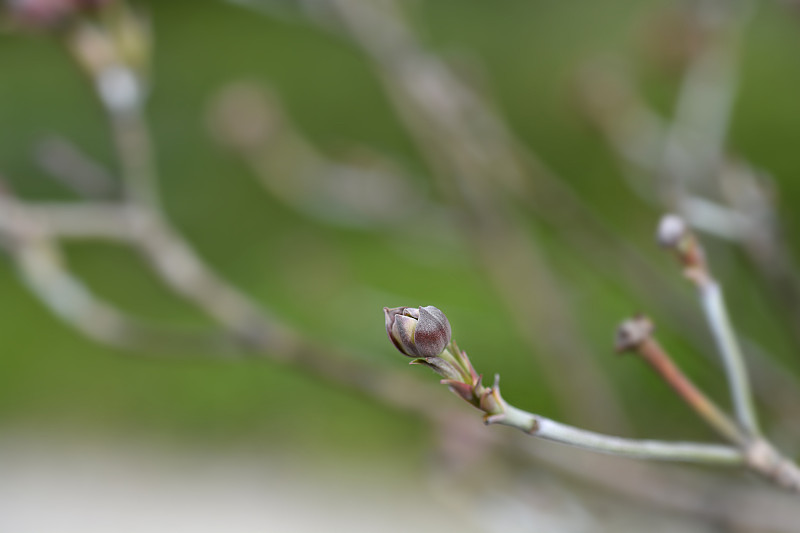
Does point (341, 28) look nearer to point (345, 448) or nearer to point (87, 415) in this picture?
point (345, 448)

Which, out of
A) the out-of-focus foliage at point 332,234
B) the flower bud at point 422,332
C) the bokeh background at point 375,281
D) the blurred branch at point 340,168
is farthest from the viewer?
the out-of-focus foliage at point 332,234

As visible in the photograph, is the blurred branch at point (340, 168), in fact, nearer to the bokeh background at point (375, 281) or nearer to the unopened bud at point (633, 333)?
the bokeh background at point (375, 281)

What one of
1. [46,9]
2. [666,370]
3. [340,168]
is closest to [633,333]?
[666,370]

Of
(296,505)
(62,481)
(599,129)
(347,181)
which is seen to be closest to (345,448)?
(296,505)

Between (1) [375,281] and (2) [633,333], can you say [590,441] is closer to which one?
(2) [633,333]

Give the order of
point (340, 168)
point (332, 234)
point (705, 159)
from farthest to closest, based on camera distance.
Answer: point (332, 234), point (340, 168), point (705, 159)

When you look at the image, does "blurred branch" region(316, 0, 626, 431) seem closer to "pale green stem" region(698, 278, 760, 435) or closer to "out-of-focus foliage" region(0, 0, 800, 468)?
"out-of-focus foliage" region(0, 0, 800, 468)

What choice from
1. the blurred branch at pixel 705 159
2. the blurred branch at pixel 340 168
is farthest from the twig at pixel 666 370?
the blurred branch at pixel 340 168
